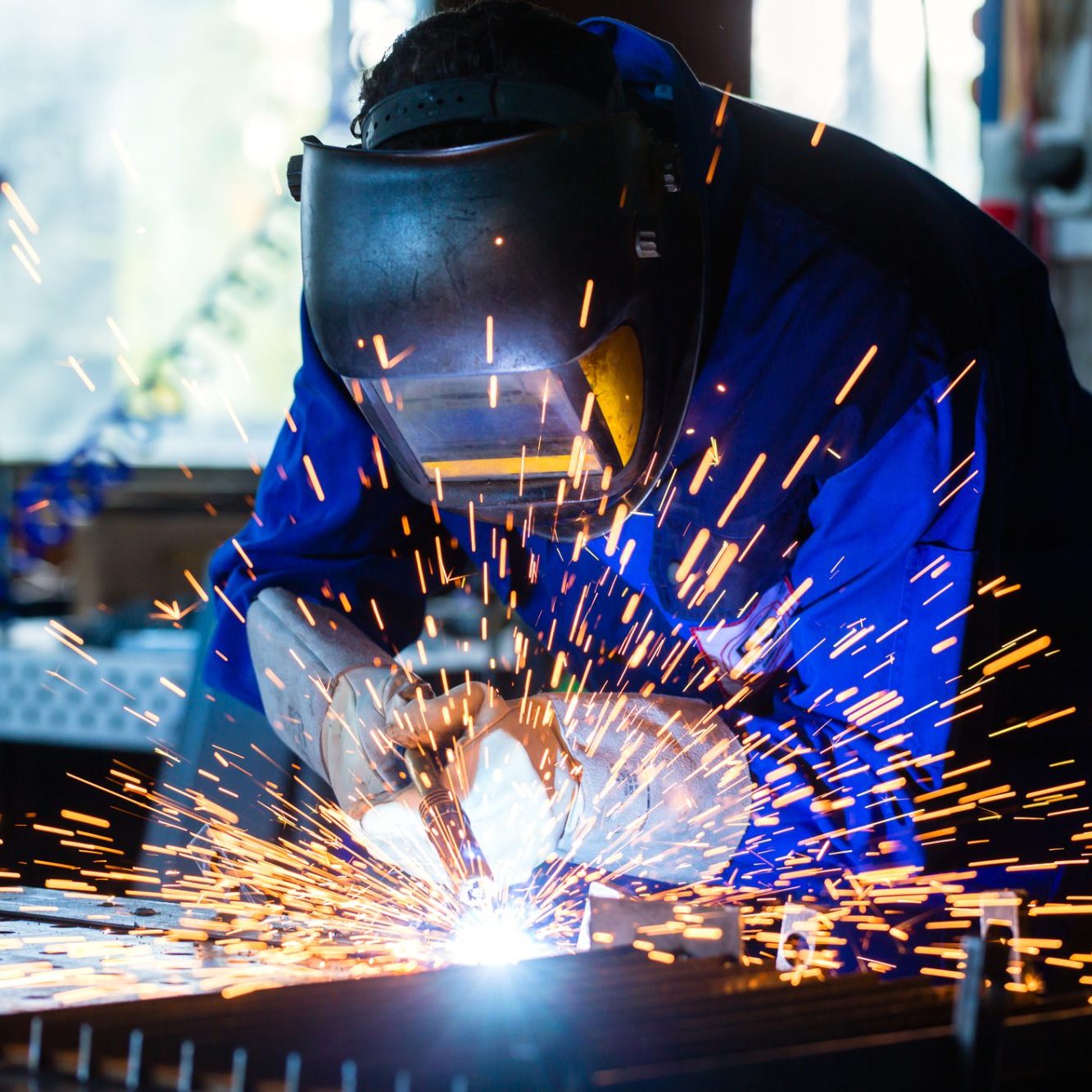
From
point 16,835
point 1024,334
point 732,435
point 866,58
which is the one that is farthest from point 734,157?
point 866,58

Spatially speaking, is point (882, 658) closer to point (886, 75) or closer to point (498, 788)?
point (498, 788)

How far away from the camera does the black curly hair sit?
125 cm

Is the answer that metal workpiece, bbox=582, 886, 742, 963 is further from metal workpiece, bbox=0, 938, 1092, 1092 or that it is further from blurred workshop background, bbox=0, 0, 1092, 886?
blurred workshop background, bbox=0, 0, 1092, 886

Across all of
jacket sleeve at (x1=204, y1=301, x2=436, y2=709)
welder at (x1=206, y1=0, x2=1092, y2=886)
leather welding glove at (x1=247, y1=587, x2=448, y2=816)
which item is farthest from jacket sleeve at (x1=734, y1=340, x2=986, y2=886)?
jacket sleeve at (x1=204, y1=301, x2=436, y2=709)

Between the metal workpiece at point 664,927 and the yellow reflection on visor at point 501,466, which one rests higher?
the yellow reflection on visor at point 501,466

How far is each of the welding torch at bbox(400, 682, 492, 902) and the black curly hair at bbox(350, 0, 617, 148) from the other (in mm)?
726

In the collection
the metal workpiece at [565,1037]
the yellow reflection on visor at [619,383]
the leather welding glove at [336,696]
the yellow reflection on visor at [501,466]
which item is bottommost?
the metal workpiece at [565,1037]

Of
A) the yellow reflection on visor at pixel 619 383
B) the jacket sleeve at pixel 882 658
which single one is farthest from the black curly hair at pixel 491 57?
the jacket sleeve at pixel 882 658

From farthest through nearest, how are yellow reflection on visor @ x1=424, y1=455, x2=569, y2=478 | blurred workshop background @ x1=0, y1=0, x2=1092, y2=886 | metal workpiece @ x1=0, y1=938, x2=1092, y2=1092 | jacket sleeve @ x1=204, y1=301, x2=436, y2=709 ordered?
blurred workshop background @ x1=0, y1=0, x2=1092, y2=886, jacket sleeve @ x1=204, y1=301, x2=436, y2=709, yellow reflection on visor @ x1=424, y1=455, x2=569, y2=478, metal workpiece @ x1=0, y1=938, x2=1092, y2=1092

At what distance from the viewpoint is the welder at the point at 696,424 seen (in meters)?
1.22

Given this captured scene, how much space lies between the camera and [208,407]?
3.82m

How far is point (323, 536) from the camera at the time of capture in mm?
1827

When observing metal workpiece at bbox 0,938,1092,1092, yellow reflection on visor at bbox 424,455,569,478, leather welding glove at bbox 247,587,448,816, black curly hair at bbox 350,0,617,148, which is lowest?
metal workpiece at bbox 0,938,1092,1092

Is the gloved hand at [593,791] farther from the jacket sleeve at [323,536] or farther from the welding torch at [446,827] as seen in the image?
the jacket sleeve at [323,536]
